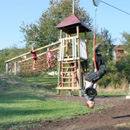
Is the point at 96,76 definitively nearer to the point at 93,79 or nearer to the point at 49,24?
the point at 93,79

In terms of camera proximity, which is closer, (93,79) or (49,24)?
(93,79)

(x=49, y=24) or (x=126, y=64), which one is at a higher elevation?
(x=49, y=24)

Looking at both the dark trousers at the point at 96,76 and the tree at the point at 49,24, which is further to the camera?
the tree at the point at 49,24

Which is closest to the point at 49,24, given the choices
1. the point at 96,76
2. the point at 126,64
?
the point at 126,64

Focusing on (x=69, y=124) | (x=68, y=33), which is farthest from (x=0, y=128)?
(x=68, y=33)

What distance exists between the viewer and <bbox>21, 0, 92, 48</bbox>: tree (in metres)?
26.8

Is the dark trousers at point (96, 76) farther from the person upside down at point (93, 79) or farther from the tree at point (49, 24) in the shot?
the tree at point (49, 24)

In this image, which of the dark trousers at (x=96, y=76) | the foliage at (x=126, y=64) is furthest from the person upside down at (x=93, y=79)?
the foliage at (x=126, y=64)

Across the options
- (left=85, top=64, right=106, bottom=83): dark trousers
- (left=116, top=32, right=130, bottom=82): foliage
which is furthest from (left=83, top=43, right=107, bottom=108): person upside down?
(left=116, top=32, right=130, bottom=82): foliage

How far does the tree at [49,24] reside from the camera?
2678 cm

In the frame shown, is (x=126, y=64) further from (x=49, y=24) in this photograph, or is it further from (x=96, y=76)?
(x=96, y=76)

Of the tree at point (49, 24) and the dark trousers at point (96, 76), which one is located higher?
the tree at point (49, 24)

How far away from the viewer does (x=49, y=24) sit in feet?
89.0

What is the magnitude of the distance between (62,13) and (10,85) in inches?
656
